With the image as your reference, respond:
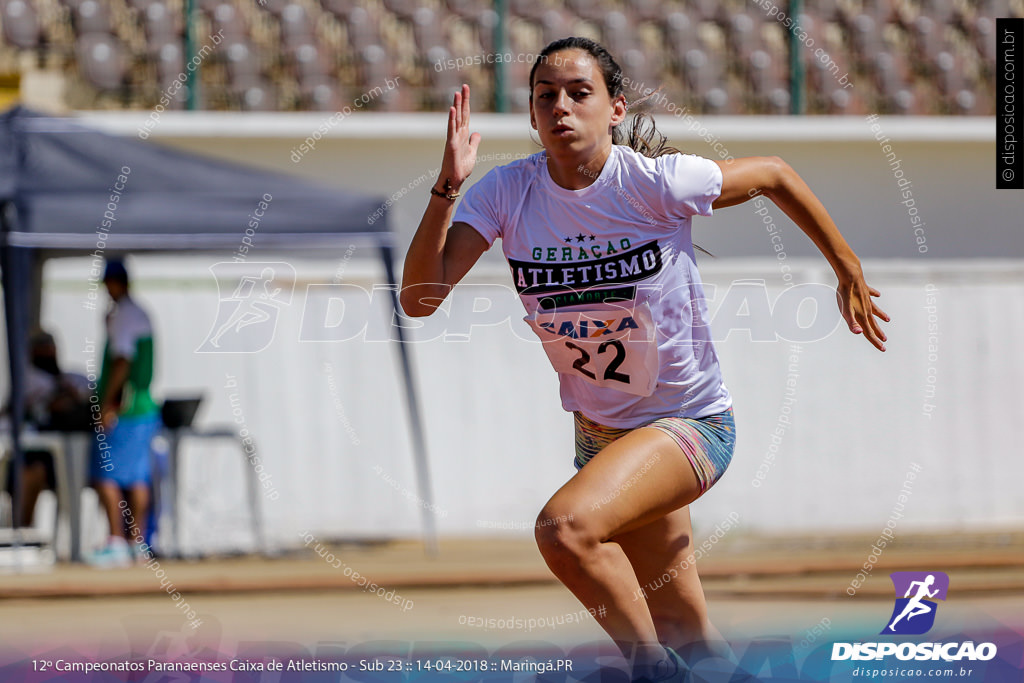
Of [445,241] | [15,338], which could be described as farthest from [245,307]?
[445,241]

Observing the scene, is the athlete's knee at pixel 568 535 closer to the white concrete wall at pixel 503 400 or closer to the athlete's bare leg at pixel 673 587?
the athlete's bare leg at pixel 673 587

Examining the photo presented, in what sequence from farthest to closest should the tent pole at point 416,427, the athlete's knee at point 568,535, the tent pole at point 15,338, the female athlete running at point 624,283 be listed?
the tent pole at point 416,427, the tent pole at point 15,338, the female athlete running at point 624,283, the athlete's knee at point 568,535

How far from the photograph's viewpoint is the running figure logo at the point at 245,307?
23.9ft

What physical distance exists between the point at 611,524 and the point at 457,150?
0.96 m

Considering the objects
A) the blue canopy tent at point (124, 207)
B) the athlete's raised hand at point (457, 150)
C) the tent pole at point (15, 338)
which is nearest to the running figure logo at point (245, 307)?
the blue canopy tent at point (124, 207)

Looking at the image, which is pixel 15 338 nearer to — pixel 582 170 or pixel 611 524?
pixel 582 170

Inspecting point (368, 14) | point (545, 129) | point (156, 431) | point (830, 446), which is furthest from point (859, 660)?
point (368, 14)

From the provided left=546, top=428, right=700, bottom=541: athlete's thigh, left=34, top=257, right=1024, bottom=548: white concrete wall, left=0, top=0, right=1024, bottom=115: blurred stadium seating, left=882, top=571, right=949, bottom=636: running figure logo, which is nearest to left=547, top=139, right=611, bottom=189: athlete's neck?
left=546, top=428, right=700, bottom=541: athlete's thigh

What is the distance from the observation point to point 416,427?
6.52 meters

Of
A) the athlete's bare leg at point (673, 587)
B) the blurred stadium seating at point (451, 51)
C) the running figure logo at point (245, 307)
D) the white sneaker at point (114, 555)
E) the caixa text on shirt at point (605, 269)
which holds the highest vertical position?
the blurred stadium seating at point (451, 51)

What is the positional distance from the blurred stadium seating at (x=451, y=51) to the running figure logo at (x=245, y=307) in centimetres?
160

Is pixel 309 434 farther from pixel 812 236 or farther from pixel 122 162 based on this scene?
pixel 812 236

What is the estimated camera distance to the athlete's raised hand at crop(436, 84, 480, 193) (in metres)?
2.79

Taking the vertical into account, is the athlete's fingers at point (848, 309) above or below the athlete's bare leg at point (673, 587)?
above
